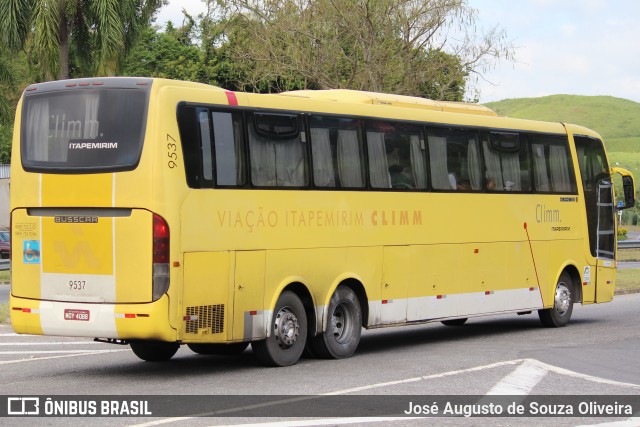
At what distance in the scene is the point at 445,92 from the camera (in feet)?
105

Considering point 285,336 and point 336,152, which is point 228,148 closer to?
point 336,152

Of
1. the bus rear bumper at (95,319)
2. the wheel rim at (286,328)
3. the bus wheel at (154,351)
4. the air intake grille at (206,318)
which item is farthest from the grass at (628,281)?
the bus rear bumper at (95,319)

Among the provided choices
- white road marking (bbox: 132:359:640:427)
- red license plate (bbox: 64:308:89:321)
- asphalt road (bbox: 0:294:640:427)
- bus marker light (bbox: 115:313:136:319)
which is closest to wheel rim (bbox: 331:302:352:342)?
asphalt road (bbox: 0:294:640:427)

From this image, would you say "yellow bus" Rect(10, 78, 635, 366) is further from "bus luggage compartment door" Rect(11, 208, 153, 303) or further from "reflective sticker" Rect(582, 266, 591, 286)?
"reflective sticker" Rect(582, 266, 591, 286)

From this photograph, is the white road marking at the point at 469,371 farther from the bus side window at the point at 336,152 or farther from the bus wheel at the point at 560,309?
the bus wheel at the point at 560,309

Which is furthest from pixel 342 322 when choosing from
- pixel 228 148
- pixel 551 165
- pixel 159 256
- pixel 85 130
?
pixel 551 165

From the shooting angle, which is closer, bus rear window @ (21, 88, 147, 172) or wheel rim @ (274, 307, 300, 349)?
bus rear window @ (21, 88, 147, 172)

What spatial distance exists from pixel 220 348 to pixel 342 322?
1.66 metres

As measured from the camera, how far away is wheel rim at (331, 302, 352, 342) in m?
16.2

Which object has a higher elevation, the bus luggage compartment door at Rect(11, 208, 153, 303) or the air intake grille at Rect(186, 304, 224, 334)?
the bus luggage compartment door at Rect(11, 208, 153, 303)

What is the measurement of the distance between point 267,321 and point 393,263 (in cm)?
310

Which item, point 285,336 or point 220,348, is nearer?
point 285,336

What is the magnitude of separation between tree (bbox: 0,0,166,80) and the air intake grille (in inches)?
764

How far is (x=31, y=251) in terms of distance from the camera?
1425cm
